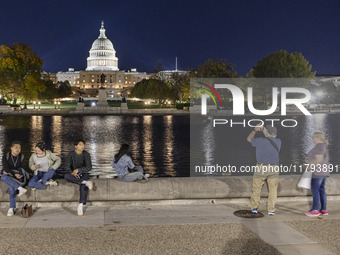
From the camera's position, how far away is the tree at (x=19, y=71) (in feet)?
228

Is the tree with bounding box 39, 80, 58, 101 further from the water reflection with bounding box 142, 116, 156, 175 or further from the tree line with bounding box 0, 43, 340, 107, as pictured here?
the water reflection with bounding box 142, 116, 156, 175

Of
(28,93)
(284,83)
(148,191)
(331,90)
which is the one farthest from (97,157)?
(331,90)

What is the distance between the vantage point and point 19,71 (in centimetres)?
7250

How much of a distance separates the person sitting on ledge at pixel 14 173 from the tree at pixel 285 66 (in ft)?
241

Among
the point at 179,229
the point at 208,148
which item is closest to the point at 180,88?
the point at 208,148

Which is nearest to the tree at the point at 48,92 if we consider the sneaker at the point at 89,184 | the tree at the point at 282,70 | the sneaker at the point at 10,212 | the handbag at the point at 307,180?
the tree at the point at 282,70

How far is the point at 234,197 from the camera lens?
1051 cm

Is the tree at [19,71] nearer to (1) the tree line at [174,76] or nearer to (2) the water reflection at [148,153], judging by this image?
(1) the tree line at [174,76]

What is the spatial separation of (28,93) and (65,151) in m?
54.4

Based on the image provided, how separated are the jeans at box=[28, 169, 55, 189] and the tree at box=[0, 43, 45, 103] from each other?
204ft

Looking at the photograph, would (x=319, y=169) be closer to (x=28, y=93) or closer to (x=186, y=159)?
(x=186, y=159)

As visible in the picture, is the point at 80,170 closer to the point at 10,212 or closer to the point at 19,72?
the point at 10,212

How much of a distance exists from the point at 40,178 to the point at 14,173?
61 cm

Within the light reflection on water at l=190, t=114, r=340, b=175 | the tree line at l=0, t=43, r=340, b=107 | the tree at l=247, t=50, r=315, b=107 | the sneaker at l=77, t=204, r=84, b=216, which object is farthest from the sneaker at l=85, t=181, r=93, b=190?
the tree at l=247, t=50, r=315, b=107
